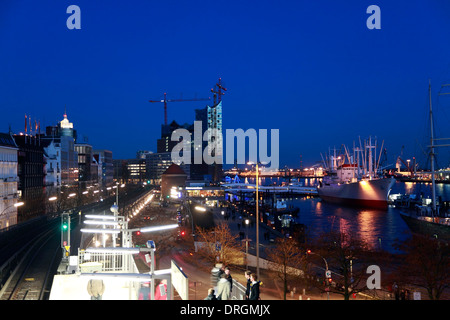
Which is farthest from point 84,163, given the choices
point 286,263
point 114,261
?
point 114,261

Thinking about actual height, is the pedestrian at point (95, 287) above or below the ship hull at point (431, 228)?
above

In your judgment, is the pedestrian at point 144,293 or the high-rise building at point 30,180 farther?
the high-rise building at point 30,180

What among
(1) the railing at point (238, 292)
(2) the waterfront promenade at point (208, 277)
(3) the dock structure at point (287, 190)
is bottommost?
(3) the dock structure at point (287, 190)

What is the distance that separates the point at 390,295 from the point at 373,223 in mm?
39862

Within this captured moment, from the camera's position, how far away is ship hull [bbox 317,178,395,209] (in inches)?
3007

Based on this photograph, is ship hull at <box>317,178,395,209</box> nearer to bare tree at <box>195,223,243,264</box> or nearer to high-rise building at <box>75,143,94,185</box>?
high-rise building at <box>75,143,94,185</box>

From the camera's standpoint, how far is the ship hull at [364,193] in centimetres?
7638

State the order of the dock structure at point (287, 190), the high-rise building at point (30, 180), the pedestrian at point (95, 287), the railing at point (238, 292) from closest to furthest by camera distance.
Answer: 1. the pedestrian at point (95, 287)
2. the railing at point (238, 292)
3. the high-rise building at point (30, 180)
4. the dock structure at point (287, 190)

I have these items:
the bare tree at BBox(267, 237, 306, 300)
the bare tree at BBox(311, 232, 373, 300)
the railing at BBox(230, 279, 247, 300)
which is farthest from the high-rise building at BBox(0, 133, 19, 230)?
the railing at BBox(230, 279, 247, 300)

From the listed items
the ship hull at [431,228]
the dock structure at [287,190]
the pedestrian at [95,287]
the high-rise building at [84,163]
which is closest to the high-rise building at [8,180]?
the pedestrian at [95,287]

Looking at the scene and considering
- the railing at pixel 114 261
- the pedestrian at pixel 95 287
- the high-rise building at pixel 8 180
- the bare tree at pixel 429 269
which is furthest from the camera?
the high-rise building at pixel 8 180

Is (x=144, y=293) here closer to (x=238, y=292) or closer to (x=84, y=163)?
(x=238, y=292)

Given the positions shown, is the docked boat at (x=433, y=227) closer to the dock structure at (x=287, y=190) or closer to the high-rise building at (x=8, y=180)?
the high-rise building at (x=8, y=180)
